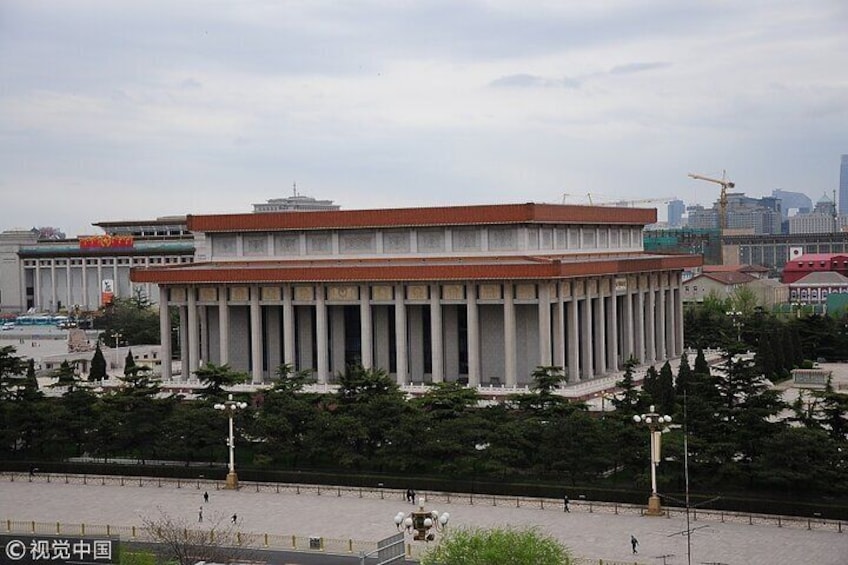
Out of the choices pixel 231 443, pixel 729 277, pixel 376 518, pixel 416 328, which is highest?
pixel 729 277

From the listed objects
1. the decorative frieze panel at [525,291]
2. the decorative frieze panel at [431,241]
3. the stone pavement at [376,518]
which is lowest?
the stone pavement at [376,518]

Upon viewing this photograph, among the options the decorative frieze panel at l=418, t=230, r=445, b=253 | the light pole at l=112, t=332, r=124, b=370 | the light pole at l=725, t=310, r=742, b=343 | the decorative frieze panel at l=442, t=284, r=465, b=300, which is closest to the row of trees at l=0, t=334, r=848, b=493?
the decorative frieze panel at l=442, t=284, r=465, b=300

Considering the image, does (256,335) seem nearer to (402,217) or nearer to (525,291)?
(402,217)

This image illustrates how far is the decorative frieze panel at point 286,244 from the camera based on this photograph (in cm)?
7631

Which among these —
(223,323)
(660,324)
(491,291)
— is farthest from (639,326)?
(223,323)

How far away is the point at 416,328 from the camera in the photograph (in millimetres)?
73062

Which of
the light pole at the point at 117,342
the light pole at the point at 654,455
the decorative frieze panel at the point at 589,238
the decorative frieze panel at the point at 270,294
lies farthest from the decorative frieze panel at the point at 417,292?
the light pole at the point at 117,342

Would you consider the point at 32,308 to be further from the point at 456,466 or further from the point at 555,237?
the point at 456,466

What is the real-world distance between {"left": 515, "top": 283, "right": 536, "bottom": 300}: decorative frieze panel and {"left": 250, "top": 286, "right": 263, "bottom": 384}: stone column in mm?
15424

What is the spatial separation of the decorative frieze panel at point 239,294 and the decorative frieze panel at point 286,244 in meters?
3.83

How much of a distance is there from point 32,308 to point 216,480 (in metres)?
118

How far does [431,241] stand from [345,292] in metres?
5.78

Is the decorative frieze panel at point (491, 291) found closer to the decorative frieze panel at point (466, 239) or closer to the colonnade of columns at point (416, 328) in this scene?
the colonnade of columns at point (416, 328)

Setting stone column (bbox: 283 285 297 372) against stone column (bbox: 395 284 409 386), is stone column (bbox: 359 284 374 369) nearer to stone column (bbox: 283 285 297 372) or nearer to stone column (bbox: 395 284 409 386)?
stone column (bbox: 395 284 409 386)
